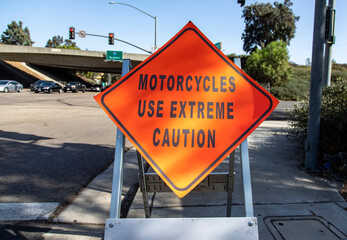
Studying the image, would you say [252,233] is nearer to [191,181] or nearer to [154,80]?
[191,181]

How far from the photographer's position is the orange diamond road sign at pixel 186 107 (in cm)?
222

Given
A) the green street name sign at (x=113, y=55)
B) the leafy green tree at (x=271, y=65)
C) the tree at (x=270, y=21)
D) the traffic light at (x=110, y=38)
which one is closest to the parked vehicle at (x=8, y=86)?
the green street name sign at (x=113, y=55)

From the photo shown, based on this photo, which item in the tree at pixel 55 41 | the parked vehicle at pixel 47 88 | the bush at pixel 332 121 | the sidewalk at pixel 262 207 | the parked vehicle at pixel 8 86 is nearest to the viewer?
the sidewalk at pixel 262 207

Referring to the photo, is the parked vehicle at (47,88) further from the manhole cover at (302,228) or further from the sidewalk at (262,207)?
the manhole cover at (302,228)

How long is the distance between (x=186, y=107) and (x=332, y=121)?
11.9 ft

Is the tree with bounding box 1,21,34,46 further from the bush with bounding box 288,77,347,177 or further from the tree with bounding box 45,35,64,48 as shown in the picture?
the bush with bounding box 288,77,347,177

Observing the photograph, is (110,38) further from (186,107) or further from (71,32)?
(186,107)

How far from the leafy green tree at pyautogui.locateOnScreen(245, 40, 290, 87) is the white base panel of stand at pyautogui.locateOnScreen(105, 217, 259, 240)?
115ft

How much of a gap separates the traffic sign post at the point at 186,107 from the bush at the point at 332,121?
315cm

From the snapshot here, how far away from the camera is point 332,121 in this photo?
488 cm

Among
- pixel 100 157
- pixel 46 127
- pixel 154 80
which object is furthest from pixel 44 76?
pixel 154 80

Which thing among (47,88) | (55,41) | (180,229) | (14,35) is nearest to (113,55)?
(47,88)

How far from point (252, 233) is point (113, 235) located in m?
0.94

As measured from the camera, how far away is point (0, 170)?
16.4ft
